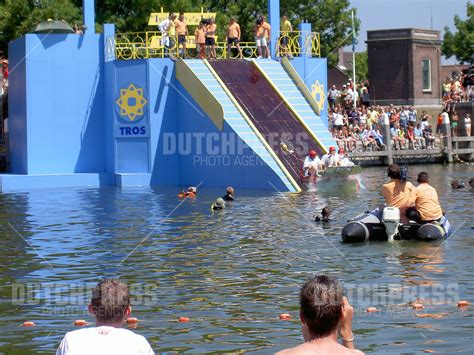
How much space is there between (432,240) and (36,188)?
19.9m

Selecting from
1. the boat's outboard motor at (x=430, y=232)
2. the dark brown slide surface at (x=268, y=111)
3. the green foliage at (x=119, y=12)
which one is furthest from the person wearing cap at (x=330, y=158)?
the green foliage at (x=119, y=12)

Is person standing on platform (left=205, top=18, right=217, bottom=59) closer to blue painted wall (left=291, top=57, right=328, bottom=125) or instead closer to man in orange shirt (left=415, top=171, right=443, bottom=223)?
blue painted wall (left=291, top=57, right=328, bottom=125)

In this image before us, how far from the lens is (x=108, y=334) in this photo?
6.80 m

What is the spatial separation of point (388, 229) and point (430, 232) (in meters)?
0.78

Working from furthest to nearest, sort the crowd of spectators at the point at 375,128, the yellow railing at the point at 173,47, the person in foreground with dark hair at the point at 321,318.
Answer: the crowd of spectators at the point at 375,128 → the yellow railing at the point at 173,47 → the person in foreground with dark hair at the point at 321,318

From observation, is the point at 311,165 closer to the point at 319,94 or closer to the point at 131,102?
the point at 319,94

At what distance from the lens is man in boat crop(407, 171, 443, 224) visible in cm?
1959

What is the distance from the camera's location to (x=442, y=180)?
1460 inches

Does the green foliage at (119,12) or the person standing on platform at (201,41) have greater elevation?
the green foliage at (119,12)

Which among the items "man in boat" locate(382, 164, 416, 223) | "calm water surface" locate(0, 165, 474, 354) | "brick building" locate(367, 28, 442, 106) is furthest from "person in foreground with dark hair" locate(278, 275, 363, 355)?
"brick building" locate(367, 28, 442, 106)

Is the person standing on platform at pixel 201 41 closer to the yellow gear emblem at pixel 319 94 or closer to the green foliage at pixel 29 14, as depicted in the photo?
the yellow gear emblem at pixel 319 94

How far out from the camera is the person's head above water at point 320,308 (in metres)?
6.55

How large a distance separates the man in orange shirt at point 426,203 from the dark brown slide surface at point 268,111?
13.1 metres

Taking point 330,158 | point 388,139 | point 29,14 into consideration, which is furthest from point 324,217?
point 29,14
